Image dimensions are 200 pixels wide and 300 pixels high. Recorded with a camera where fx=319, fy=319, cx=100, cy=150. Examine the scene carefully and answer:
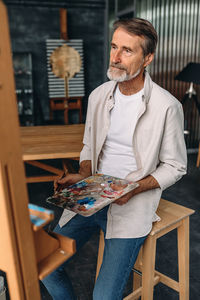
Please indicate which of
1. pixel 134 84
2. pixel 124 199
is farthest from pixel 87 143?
pixel 124 199

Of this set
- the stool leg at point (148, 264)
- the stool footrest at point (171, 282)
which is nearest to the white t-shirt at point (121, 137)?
the stool leg at point (148, 264)

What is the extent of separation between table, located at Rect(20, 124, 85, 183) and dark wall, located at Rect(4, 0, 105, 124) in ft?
12.0

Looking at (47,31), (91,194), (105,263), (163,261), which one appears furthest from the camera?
(47,31)

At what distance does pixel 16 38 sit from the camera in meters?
6.70

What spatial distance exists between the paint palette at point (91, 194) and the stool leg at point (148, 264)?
362 mm

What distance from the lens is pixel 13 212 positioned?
705 mm

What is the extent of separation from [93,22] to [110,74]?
613cm

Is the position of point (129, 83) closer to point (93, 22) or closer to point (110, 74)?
point (110, 74)

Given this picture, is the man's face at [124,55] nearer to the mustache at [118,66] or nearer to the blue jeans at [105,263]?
the mustache at [118,66]

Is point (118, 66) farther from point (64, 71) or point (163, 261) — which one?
point (64, 71)

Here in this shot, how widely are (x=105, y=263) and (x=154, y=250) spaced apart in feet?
0.96

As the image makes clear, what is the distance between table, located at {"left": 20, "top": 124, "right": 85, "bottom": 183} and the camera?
253cm

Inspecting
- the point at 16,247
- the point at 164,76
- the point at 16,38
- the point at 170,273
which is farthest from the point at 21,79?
the point at 16,247

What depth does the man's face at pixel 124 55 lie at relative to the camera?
1.53 metres
